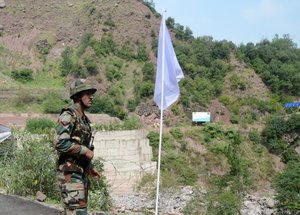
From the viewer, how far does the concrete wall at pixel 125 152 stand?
2172cm

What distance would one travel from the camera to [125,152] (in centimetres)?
2473

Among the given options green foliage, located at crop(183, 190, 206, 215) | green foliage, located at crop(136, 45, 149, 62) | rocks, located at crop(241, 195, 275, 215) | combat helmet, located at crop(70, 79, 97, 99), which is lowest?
rocks, located at crop(241, 195, 275, 215)

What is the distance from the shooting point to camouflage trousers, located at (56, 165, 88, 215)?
3.60 meters

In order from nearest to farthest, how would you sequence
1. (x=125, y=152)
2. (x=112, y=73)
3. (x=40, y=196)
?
(x=40, y=196)
(x=125, y=152)
(x=112, y=73)

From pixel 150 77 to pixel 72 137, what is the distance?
48.5 metres

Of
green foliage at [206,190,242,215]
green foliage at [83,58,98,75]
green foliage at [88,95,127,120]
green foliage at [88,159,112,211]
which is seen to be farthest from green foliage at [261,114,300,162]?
green foliage at [88,159,112,211]

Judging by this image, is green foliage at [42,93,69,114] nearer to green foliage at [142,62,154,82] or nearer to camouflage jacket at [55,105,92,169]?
green foliage at [142,62,154,82]

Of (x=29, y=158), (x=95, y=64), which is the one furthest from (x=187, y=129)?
(x=29, y=158)

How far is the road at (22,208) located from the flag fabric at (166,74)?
2.17m

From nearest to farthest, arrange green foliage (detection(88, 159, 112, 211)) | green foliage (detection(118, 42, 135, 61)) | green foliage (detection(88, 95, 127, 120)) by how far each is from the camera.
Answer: green foliage (detection(88, 159, 112, 211)) < green foliage (detection(88, 95, 127, 120)) < green foliage (detection(118, 42, 135, 61))

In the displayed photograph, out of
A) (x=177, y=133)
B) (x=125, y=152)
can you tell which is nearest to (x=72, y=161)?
(x=125, y=152)

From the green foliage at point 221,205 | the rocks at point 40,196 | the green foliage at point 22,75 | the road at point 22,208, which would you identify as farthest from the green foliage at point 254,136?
the road at point 22,208

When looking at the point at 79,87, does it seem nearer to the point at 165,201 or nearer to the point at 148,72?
the point at 165,201

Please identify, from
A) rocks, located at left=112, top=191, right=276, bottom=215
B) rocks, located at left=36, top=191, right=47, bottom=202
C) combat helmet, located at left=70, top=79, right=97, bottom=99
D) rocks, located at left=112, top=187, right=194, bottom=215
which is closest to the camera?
combat helmet, located at left=70, top=79, right=97, bottom=99
